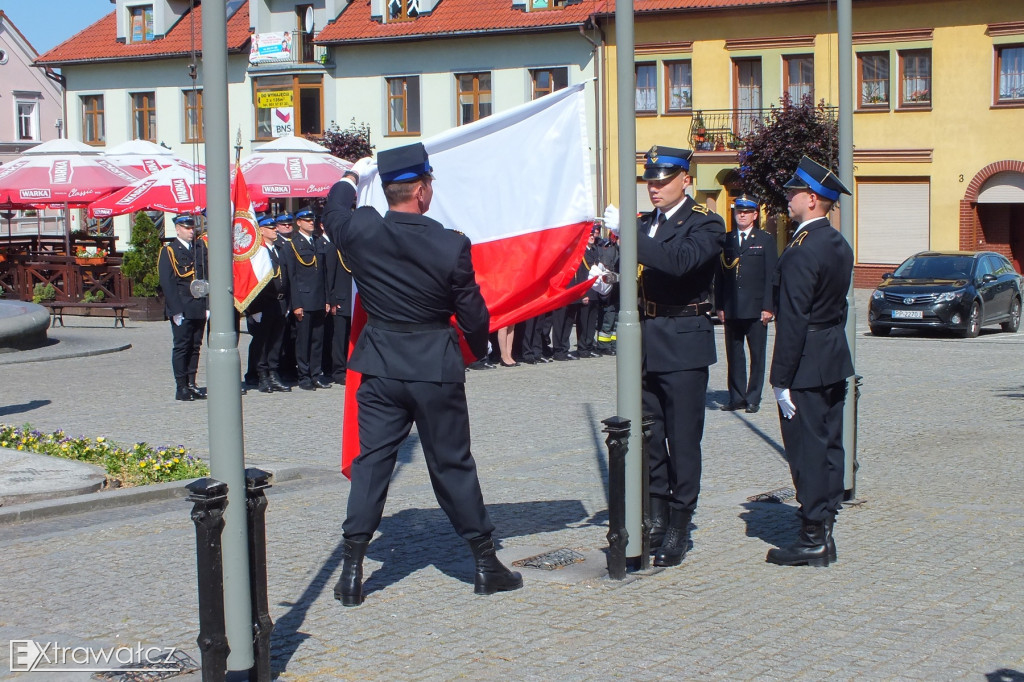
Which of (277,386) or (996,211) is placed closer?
(277,386)

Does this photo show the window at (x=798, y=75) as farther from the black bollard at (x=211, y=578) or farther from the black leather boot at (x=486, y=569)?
the black bollard at (x=211, y=578)

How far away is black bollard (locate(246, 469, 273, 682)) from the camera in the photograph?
16.8ft

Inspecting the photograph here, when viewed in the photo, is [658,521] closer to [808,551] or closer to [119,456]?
[808,551]

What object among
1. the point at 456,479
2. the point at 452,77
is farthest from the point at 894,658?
the point at 452,77

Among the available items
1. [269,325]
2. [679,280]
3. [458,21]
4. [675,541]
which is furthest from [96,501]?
[458,21]

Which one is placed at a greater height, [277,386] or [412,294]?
[412,294]

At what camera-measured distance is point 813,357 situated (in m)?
6.99

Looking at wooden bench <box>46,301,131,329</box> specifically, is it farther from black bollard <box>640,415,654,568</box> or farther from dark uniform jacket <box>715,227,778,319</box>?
black bollard <box>640,415,654,568</box>

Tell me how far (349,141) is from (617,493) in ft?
131

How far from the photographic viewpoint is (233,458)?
5027 millimetres

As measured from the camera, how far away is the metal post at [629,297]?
6617 mm

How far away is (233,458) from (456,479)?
156cm

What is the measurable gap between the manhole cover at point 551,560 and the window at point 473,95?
38079 mm

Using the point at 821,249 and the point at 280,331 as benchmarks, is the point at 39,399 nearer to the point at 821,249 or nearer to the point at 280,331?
the point at 280,331
